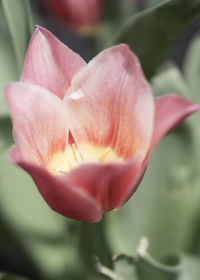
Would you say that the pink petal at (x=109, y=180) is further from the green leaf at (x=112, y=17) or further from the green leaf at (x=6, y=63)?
the green leaf at (x=112, y=17)

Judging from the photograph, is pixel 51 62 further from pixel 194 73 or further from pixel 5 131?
pixel 194 73

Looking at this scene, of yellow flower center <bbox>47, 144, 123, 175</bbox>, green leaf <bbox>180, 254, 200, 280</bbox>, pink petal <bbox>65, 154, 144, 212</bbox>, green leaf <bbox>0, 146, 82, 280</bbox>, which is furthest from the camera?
green leaf <bbox>0, 146, 82, 280</bbox>

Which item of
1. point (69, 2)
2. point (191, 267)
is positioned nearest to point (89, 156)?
point (191, 267)

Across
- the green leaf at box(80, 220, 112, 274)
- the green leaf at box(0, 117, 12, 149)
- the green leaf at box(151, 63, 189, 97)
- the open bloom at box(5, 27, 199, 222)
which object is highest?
the open bloom at box(5, 27, 199, 222)

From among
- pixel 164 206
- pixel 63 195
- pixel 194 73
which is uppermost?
pixel 63 195

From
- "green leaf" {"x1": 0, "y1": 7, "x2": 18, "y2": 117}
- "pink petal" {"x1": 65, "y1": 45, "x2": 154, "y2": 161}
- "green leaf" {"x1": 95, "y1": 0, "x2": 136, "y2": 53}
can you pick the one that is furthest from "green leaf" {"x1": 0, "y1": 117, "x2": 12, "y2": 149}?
"green leaf" {"x1": 95, "y1": 0, "x2": 136, "y2": 53}

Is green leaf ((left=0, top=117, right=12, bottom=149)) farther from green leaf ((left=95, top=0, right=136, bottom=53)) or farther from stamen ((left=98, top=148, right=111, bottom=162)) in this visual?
green leaf ((left=95, top=0, right=136, bottom=53))

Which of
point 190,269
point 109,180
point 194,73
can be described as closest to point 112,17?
point 194,73
